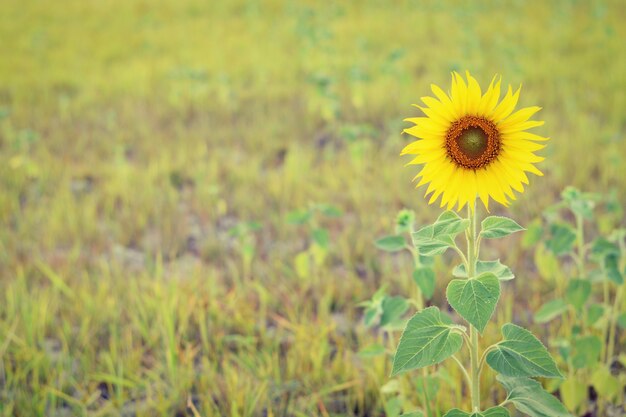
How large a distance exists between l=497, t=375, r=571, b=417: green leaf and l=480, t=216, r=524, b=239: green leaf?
272 millimetres

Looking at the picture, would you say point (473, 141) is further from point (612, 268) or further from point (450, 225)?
point (612, 268)

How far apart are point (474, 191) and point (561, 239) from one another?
70 cm

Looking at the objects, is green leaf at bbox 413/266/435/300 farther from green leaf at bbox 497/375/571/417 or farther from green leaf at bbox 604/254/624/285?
green leaf at bbox 604/254/624/285

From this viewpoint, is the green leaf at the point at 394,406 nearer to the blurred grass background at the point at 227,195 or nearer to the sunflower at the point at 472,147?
the blurred grass background at the point at 227,195

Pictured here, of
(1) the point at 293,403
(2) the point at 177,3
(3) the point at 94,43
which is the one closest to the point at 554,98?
(1) the point at 293,403

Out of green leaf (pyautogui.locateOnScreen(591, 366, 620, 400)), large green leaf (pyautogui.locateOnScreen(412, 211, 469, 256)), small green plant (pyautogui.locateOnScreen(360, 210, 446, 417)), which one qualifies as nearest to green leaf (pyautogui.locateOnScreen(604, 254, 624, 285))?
green leaf (pyautogui.locateOnScreen(591, 366, 620, 400))

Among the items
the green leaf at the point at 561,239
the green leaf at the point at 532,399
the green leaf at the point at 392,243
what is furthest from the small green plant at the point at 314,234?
the green leaf at the point at 532,399

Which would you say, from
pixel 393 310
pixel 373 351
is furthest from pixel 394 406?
pixel 393 310

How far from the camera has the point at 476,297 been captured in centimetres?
Result: 105

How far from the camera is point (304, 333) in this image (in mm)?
1991

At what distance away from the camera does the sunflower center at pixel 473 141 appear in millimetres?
1142

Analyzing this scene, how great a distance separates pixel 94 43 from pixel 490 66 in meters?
4.35

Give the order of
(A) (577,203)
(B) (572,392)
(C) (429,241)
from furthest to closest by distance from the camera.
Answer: (A) (577,203), (B) (572,392), (C) (429,241)

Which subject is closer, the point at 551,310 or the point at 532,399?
the point at 532,399
